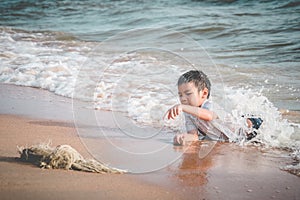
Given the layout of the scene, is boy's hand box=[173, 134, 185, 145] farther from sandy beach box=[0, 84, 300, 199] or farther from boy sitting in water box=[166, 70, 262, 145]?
sandy beach box=[0, 84, 300, 199]

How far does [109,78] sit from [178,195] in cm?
359

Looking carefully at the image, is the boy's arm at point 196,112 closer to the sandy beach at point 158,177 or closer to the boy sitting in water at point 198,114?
the boy sitting in water at point 198,114

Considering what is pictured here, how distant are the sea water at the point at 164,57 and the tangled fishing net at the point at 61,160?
1.44 meters

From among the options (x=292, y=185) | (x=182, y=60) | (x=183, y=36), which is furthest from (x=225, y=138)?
Answer: (x=183, y=36)

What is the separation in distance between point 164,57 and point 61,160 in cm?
473

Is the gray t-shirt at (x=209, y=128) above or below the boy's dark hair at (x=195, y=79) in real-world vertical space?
below

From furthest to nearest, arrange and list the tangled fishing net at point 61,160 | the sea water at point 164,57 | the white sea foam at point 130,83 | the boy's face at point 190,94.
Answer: the sea water at point 164,57
the white sea foam at point 130,83
the boy's face at point 190,94
the tangled fishing net at point 61,160

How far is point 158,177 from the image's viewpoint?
2.93 meters

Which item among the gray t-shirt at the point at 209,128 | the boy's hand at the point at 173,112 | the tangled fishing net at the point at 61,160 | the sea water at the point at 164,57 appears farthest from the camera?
the sea water at the point at 164,57

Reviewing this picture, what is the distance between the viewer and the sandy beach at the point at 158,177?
8.46ft

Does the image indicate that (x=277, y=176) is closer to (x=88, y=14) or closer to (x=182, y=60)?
(x=182, y=60)

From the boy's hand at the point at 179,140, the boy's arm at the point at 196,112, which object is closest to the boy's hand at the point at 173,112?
the boy's arm at the point at 196,112

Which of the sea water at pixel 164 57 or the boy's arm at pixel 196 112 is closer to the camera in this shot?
the boy's arm at pixel 196 112

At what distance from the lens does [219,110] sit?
408cm
